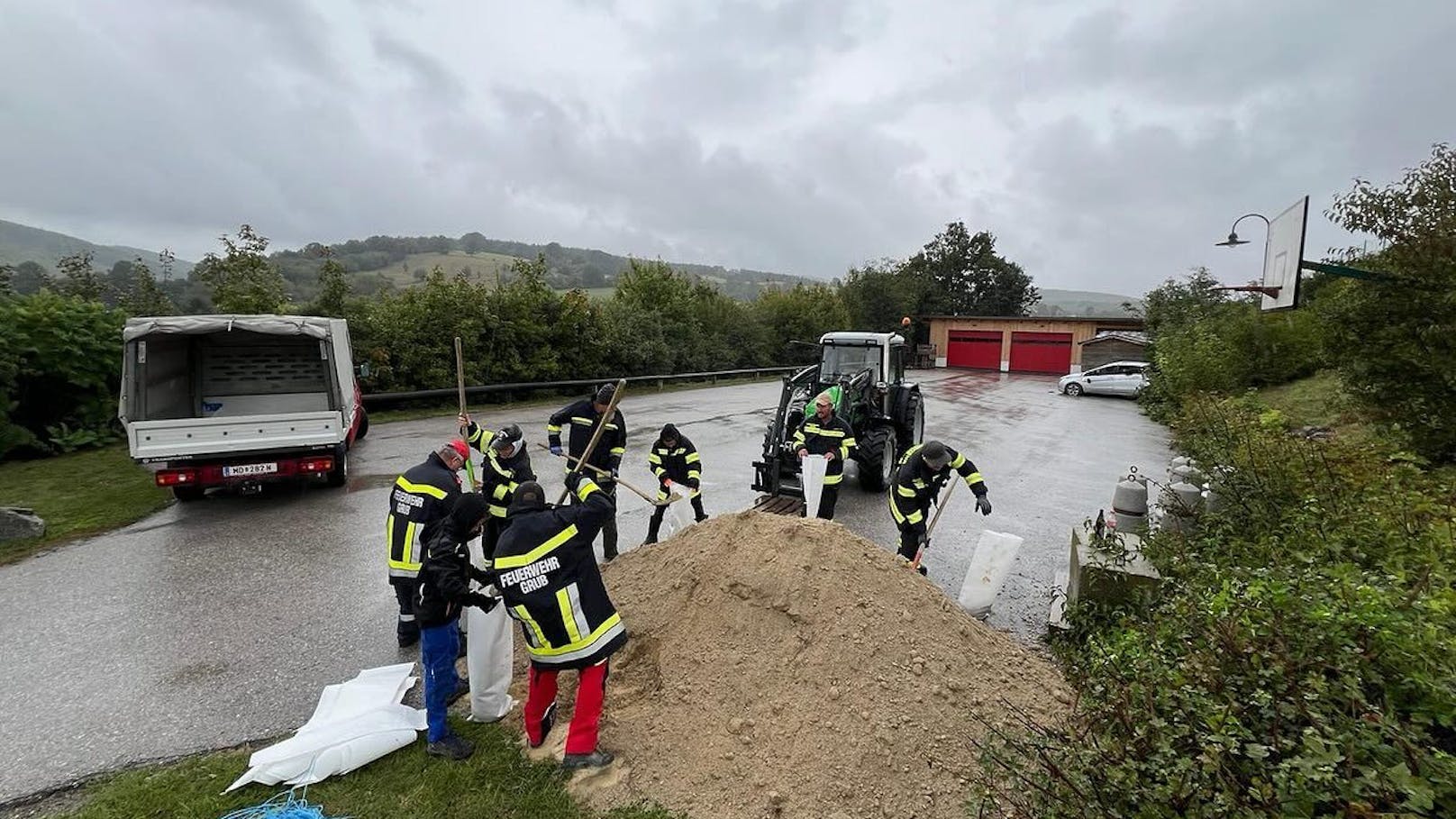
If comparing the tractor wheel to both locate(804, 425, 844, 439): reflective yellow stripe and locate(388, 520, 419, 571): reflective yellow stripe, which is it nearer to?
locate(804, 425, 844, 439): reflective yellow stripe

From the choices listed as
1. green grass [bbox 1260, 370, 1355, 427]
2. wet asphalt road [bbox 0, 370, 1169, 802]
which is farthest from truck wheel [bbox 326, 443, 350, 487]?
green grass [bbox 1260, 370, 1355, 427]

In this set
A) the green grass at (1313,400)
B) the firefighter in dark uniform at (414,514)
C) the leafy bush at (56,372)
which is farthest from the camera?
the leafy bush at (56,372)

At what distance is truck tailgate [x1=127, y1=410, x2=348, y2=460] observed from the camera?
7272mm

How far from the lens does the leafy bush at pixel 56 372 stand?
33.2ft

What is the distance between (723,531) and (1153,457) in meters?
11.4

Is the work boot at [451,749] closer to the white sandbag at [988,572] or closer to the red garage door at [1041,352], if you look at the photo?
the white sandbag at [988,572]

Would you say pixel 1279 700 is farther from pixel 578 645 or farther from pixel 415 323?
pixel 415 323

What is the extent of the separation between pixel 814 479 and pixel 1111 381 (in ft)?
70.6

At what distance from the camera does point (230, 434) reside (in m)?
7.69

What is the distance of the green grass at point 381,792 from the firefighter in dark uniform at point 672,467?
3289 mm

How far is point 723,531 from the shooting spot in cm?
457

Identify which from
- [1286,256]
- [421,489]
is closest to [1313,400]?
[1286,256]

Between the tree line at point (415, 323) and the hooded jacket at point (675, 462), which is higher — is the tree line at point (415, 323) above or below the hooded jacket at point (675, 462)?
above

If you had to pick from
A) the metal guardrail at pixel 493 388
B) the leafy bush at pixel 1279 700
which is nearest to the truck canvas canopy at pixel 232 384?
the metal guardrail at pixel 493 388
